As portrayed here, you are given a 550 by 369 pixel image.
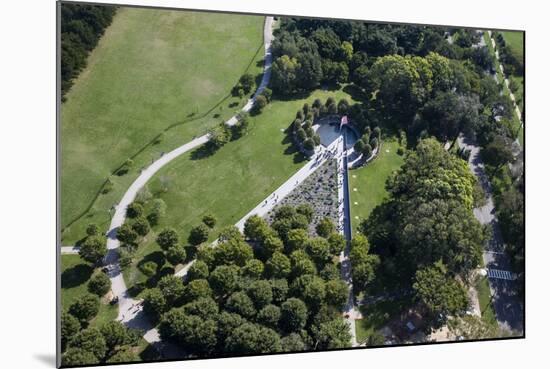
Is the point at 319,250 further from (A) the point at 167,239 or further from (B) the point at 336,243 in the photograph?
(A) the point at 167,239

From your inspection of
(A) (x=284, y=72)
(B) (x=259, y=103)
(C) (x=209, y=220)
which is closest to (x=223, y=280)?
(C) (x=209, y=220)

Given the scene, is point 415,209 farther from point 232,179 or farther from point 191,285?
point 191,285

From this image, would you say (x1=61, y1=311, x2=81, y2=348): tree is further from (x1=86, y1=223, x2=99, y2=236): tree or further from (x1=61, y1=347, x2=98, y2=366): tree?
(x1=86, y1=223, x2=99, y2=236): tree

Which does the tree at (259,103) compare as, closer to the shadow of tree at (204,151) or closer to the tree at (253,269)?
the shadow of tree at (204,151)

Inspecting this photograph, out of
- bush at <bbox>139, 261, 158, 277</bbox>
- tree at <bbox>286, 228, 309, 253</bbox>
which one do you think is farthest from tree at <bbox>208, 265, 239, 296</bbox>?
tree at <bbox>286, 228, 309, 253</bbox>

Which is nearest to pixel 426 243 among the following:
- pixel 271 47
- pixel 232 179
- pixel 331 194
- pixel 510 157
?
pixel 331 194

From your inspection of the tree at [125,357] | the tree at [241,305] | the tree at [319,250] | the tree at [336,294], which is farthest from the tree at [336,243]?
the tree at [125,357]
